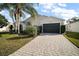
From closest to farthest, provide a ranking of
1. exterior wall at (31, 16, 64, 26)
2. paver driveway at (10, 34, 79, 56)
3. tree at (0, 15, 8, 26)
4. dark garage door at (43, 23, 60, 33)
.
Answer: paver driveway at (10, 34, 79, 56), tree at (0, 15, 8, 26), exterior wall at (31, 16, 64, 26), dark garage door at (43, 23, 60, 33)

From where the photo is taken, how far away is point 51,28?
21719 mm

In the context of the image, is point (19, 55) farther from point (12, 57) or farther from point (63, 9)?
point (63, 9)

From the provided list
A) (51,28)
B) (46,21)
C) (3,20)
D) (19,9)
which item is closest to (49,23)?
(46,21)

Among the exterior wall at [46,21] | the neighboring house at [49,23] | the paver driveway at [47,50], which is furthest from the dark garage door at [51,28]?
the paver driveway at [47,50]

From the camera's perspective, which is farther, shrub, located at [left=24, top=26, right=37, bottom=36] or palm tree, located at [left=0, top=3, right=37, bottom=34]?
shrub, located at [left=24, top=26, right=37, bottom=36]

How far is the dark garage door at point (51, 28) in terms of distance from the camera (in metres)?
21.2

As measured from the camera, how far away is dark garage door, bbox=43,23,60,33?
21.2 meters

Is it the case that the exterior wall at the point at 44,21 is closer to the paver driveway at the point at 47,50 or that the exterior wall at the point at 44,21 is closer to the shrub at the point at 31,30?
the shrub at the point at 31,30

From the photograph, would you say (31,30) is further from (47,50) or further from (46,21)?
(47,50)

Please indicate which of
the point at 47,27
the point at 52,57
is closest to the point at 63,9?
the point at 47,27

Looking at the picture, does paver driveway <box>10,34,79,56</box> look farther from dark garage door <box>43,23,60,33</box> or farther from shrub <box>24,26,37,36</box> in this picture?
dark garage door <box>43,23,60,33</box>

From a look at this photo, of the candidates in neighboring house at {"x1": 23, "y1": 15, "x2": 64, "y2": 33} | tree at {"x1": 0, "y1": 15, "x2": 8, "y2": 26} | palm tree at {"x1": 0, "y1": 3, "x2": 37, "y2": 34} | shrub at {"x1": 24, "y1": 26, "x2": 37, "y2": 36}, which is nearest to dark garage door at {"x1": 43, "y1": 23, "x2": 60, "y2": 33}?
neighboring house at {"x1": 23, "y1": 15, "x2": 64, "y2": 33}

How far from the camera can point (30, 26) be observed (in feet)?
67.0

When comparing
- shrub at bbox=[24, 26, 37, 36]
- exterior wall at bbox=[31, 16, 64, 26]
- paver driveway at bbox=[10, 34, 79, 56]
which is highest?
exterior wall at bbox=[31, 16, 64, 26]
